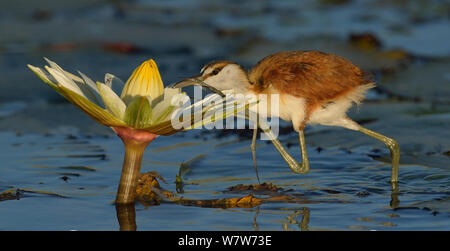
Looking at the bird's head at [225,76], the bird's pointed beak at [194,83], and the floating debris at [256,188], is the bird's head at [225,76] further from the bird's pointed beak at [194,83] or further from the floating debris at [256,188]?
the floating debris at [256,188]

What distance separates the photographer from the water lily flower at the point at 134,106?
3.91m

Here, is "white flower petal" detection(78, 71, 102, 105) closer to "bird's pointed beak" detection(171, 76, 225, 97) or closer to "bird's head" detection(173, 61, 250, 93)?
"bird's pointed beak" detection(171, 76, 225, 97)

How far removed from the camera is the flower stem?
4133 mm

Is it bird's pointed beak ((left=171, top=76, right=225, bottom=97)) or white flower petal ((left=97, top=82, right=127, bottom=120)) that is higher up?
bird's pointed beak ((left=171, top=76, right=225, bottom=97))

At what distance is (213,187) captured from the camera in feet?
17.7

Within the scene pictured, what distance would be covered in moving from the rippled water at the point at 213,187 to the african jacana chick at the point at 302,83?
1.10ft

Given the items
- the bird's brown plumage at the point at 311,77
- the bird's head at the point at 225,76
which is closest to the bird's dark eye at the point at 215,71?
the bird's head at the point at 225,76

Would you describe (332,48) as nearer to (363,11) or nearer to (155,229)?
(363,11)

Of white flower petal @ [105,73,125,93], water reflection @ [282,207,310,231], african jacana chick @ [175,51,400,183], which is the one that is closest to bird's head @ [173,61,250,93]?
african jacana chick @ [175,51,400,183]

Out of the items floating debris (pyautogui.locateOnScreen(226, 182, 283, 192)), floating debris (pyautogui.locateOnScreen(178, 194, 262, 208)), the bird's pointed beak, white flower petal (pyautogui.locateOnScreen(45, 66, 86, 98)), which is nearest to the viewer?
white flower petal (pyautogui.locateOnScreen(45, 66, 86, 98))

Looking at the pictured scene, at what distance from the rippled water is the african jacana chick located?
1.10ft

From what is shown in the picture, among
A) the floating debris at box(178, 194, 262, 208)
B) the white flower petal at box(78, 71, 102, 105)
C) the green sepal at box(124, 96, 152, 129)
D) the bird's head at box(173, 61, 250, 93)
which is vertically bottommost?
the floating debris at box(178, 194, 262, 208)
